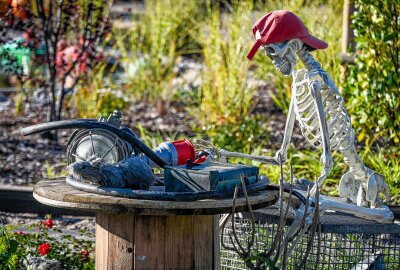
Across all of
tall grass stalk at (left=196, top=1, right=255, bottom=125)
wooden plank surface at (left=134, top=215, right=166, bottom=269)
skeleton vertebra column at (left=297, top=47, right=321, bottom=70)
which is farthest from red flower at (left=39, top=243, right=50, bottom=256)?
tall grass stalk at (left=196, top=1, right=255, bottom=125)

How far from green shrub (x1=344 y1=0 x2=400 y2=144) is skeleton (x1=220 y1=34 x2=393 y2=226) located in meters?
2.10

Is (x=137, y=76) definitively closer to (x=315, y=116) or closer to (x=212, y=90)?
(x=212, y=90)

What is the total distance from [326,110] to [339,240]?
0.62 metres

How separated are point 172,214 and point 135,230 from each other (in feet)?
0.73

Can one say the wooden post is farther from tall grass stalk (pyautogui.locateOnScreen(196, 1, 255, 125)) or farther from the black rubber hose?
tall grass stalk (pyautogui.locateOnScreen(196, 1, 255, 125))

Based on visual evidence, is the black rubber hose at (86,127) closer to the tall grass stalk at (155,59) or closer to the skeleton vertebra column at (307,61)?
the skeleton vertebra column at (307,61)

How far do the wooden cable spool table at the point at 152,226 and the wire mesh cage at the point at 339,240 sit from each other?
1.45 ft

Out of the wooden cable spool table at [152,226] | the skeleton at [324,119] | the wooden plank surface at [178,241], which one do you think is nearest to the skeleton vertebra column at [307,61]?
the skeleton at [324,119]

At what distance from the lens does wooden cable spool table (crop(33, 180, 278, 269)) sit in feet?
11.4

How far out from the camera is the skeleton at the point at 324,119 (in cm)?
416

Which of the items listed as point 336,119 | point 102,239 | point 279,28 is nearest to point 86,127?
point 102,239

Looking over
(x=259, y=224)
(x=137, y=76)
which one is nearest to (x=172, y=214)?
(x=259, y=224)

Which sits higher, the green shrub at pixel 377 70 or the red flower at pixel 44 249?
the green shrub at pixel 377 70

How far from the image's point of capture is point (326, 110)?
171 inches
